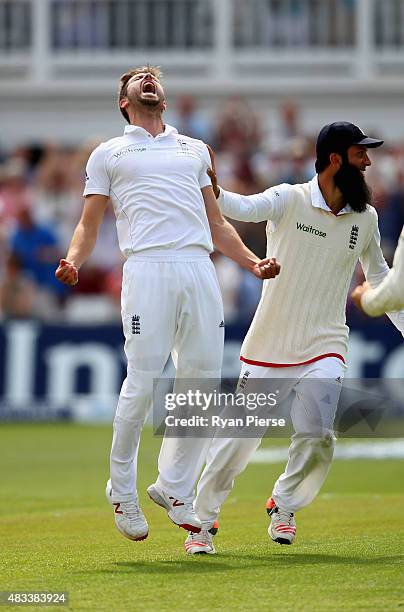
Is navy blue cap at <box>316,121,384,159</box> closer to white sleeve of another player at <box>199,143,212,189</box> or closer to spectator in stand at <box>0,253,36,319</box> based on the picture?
white sleeve of another player at <box>199,143,212,189</box>

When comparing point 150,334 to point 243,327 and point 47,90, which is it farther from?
point 47,90

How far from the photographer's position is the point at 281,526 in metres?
8.60

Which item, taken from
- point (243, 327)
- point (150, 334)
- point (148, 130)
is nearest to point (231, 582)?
point (150, 334)

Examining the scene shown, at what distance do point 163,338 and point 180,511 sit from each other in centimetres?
101

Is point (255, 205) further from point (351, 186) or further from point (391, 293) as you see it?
point (391, 293)

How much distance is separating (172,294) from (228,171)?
12174 millimetres

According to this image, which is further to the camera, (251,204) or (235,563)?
(251,204)

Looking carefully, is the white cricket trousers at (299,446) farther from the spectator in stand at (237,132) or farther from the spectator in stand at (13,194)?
the spectator in stand at (237,132)

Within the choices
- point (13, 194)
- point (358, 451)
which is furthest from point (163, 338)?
point (13, 194)

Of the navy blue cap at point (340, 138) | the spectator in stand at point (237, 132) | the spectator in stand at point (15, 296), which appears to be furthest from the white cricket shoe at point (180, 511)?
the spectator in stand at point (237, 132)

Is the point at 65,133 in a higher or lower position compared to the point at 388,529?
higher

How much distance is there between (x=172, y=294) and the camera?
8008 mm

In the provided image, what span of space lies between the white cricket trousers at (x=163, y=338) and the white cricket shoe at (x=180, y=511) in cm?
4

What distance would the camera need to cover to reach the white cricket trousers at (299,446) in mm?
8398
